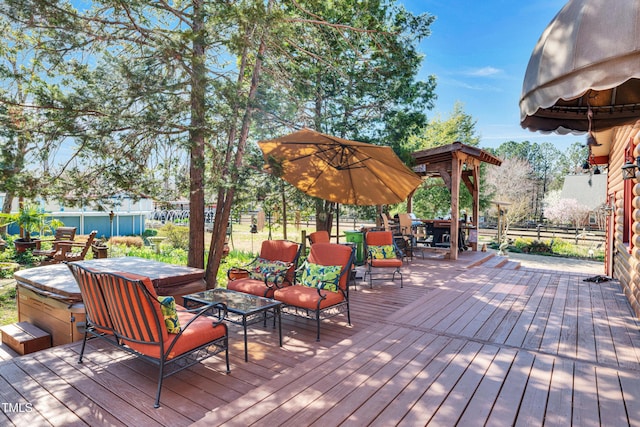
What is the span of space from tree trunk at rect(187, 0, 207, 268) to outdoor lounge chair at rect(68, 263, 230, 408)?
303 centimetres

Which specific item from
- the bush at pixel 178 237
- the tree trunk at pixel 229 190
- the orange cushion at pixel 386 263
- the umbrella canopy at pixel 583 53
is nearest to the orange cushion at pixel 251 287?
the tree trunk at pixel 229 190

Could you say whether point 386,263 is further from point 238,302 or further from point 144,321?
point 144,321

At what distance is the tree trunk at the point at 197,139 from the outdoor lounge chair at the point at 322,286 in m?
2.56

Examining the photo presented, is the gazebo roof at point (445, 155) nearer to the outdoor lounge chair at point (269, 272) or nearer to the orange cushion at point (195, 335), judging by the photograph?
the outdoor lounge chair at point (269, 272)

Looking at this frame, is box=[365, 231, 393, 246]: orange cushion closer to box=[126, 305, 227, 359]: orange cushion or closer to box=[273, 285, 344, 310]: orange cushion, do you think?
box=[273, 285, 344, 310]: orange cushion

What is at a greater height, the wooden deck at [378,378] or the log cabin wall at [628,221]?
the log cabin wall at [628,221]

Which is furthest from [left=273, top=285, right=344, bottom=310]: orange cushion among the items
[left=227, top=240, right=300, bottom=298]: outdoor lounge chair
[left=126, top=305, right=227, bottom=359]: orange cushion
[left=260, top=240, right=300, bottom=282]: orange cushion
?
[left=126, top=305, right=227, bottom=359]: orange cushion

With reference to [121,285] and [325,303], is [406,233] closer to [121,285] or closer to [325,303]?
[325,303]

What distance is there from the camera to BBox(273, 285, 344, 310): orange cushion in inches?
157

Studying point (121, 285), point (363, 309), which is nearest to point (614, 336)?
point (363, 309)

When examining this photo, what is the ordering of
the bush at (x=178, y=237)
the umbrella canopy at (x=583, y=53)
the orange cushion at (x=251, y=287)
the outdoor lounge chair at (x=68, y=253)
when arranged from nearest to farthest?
the umbrella canopy at (x=583, y=53)
the orange cushion at (x=251, y=287)
the outdoor lounge chair at (x=68, y=253)
the bush at (x=178, y=237)

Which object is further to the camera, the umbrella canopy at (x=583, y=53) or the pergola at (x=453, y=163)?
the pergola at (x=453, y=163)

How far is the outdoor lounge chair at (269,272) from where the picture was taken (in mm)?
4539

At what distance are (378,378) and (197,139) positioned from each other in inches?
181
